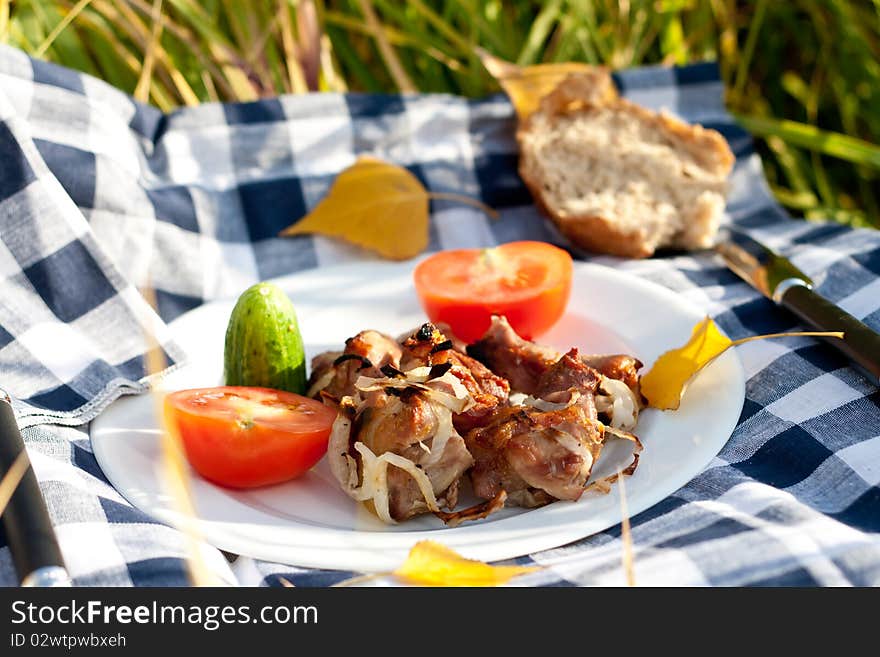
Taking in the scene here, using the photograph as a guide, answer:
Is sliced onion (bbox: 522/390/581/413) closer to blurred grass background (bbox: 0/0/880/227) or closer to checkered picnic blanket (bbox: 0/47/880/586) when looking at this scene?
checkered picnic blanket (bbox: 0/47/880/586)

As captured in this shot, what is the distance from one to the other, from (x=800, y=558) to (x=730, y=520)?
19 cm

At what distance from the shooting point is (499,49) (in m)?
3.89

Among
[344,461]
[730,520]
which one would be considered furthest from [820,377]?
[344,461]

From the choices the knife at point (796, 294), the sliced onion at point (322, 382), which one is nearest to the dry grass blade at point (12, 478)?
the sliced onion at point (322, 382)

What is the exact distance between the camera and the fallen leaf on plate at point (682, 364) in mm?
2332

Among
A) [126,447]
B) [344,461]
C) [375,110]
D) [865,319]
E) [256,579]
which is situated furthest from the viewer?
[375,110]

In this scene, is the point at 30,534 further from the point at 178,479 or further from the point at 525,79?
the point at 525,79

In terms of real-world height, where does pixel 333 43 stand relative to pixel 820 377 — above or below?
above

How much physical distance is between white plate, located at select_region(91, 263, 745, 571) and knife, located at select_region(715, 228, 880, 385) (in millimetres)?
281

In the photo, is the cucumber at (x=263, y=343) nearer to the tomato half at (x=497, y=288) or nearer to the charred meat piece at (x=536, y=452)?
the tomato half at (x=497, y=288)

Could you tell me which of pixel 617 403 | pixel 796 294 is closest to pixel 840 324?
pixel 796 294

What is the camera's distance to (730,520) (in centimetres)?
187

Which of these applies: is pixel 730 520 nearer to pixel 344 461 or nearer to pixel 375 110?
pixel 344 461

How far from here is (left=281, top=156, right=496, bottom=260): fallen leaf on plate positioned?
10.6 ft
